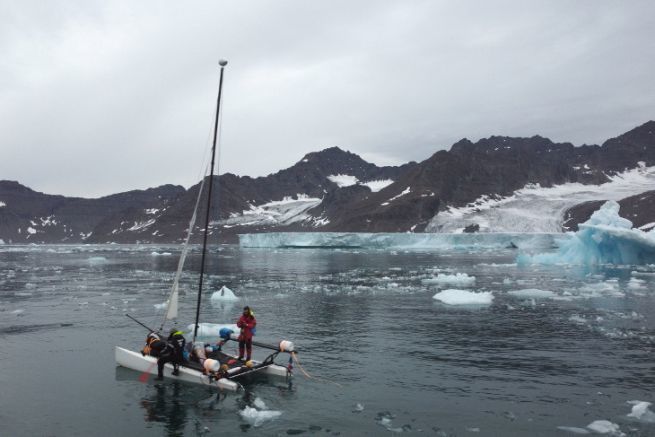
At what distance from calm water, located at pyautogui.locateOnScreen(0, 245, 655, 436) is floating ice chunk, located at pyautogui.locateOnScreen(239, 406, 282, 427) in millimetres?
52

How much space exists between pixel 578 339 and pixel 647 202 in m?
172

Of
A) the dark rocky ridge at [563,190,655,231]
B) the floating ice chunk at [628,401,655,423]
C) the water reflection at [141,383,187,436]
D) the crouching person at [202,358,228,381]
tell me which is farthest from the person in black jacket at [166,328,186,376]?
the dark rocky ridge at [563,190,655,231]

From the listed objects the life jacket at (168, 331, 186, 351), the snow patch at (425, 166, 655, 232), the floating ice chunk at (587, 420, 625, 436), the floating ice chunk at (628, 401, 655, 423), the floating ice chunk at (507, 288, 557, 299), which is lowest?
the floating ice chunk at (587, 420, 625, 436)

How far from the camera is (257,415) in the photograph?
1380 centimetres

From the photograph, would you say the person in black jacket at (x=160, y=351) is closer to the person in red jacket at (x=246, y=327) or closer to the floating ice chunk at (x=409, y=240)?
the person in red jacket at (x=246, y=327)

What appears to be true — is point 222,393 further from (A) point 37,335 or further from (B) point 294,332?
(A) point 37,335

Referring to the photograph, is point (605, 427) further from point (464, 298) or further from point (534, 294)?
point (534, 294)

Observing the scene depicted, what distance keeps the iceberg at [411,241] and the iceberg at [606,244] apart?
4093 cm

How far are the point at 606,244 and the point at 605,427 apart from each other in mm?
64849

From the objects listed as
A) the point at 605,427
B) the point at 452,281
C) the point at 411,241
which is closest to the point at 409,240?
the point at 411,241

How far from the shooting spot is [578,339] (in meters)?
22.4

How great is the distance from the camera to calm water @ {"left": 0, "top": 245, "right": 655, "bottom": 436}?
1345 cm

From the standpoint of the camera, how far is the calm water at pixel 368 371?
44.1ft

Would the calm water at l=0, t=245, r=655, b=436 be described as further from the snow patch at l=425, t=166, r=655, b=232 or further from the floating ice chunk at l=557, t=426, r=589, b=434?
the snow patch at l=425, t=166, r=655, b=232
